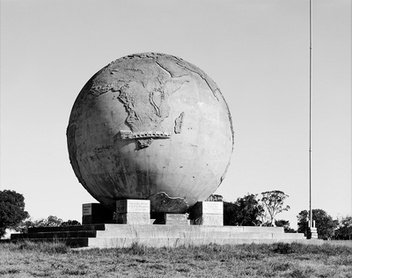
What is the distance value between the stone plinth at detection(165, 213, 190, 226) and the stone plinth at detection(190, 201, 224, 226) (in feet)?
1.97

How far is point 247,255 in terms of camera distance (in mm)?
16203

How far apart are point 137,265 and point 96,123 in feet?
23.8

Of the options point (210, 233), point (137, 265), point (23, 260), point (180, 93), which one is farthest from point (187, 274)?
point (180, 93)

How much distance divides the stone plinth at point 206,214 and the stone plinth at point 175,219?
602mm

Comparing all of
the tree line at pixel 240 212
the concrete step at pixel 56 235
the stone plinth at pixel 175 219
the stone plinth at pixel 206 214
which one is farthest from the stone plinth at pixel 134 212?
the tree line at pixel 240 212

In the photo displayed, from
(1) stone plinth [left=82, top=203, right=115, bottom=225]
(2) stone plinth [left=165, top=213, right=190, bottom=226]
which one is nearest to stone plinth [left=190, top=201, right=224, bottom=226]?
(2) stone plinth [left=165, top=213, right=190, bottom=226]

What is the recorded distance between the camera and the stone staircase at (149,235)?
1781 cm

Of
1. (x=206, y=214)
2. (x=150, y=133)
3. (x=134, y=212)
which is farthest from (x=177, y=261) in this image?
(x=206, y=214)

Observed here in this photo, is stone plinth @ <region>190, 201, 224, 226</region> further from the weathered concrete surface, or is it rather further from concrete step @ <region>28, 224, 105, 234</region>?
concrete step @ <region>28, 224, 105, 234</region>

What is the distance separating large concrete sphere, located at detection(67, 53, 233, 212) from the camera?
19.5m

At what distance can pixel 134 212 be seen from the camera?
1961 cm

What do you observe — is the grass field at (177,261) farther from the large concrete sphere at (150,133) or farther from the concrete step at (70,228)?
the large concrete sphere at (150,133)

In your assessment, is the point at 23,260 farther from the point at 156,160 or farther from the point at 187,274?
the point at 156,160

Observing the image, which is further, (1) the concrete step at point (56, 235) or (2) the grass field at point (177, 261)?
(1) the concrete step at point (56, 235)
